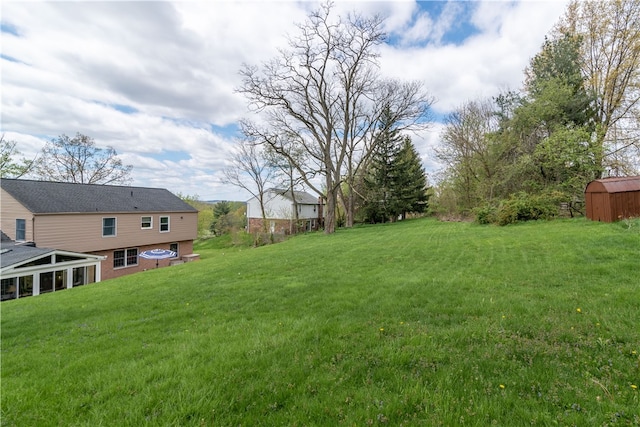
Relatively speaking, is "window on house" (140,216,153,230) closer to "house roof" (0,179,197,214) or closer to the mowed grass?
"house roof" (0,179,197,214)

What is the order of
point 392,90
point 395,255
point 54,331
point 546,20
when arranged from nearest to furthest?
point 54,331 → point 395,255 → point 546,20 → point 392,90

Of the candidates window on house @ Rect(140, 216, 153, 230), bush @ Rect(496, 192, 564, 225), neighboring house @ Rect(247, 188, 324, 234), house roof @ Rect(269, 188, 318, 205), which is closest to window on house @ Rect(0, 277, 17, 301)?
window on house @ Rect(140, 216, 153, 230)

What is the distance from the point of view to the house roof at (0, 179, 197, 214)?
1579cm

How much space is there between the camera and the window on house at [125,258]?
18892mm

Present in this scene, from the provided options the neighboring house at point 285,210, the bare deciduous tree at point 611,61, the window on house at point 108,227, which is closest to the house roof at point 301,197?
the neighboring house at point 285,210

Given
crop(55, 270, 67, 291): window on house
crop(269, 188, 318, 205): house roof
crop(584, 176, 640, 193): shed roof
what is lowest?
crop(55, 270, 67, 291): window on house

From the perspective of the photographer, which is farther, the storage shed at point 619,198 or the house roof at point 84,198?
the house roof at point 84,198

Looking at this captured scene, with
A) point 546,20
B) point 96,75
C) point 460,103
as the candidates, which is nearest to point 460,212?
point 460,103

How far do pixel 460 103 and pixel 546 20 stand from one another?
7.03 meters

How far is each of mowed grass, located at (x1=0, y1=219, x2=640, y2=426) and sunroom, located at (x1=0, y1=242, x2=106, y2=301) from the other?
8155 mm

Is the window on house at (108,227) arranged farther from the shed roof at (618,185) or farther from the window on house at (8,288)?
the shed roof at (618,185)

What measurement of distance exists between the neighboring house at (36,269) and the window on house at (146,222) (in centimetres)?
506

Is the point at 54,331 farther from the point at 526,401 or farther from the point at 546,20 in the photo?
the point at 546,20

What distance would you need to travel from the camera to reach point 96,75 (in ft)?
31.3
